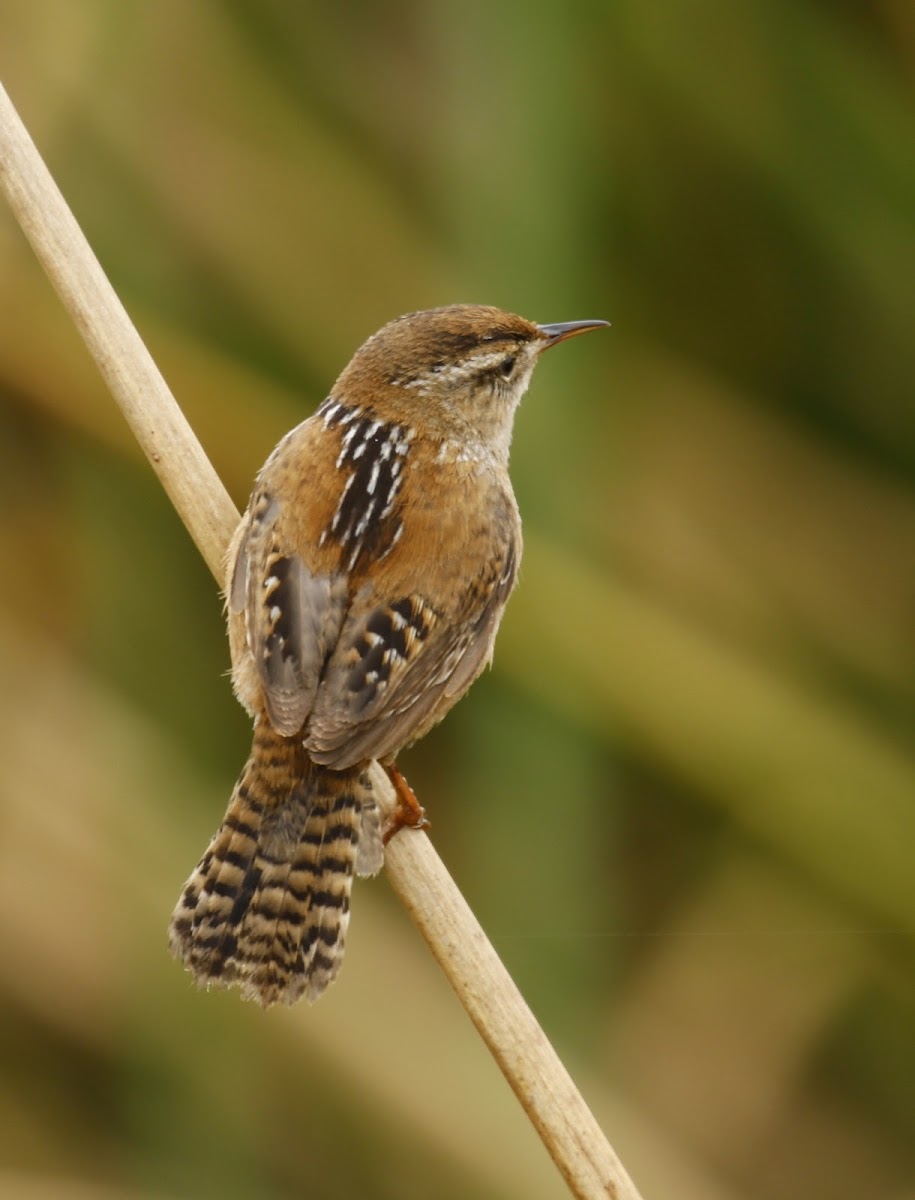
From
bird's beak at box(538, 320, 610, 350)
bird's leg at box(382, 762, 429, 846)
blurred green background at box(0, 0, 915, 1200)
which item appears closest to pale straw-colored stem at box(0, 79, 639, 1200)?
bird's leg at box(382, 762, 429, 846)

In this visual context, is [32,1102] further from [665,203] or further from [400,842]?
[665,203]

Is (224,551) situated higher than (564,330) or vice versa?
(564,330)

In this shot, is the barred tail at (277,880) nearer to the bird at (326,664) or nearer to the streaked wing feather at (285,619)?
the bird at (326,664)

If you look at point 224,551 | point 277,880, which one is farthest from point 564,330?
point 277,880

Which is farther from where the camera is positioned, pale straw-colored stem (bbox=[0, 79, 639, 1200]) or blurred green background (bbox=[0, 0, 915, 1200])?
blurred green background (bbox=[0, 0, 915, 1200])

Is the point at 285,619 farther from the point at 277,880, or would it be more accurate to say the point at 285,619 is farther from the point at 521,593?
the point at 521,593

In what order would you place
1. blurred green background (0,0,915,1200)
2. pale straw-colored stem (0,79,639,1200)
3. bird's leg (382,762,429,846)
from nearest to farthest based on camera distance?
pale straw-colored stem (0,79,639,1200)
bird's leg (382,762,429,846)
blurred green background (0,0,915,1200)

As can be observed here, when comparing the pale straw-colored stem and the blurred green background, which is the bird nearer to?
the pale straw-colored stem
